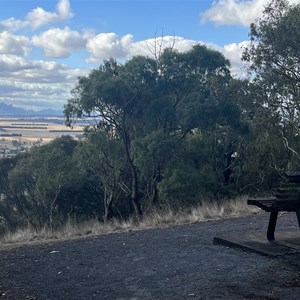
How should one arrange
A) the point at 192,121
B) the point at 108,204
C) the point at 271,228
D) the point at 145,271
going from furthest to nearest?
the point at 108,204
the point at 192,121
the point at 271,228
the point at 145,271

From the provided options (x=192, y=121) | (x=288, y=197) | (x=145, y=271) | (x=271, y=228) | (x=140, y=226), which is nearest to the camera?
(x=145, y=271)

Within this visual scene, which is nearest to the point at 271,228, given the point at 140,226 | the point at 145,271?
the point at 145,271

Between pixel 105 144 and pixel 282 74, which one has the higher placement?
pixel 282 74

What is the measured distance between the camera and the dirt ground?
5.46 metres

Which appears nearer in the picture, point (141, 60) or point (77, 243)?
point (77, 243)

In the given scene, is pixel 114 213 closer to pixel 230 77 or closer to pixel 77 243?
pixel 230 77

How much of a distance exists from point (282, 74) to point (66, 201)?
42.7 ft

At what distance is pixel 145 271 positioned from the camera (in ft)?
20.6

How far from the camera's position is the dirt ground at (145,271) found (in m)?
5.46

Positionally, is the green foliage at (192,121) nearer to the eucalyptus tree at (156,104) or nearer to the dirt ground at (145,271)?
the eucalyptus tree at (156,104)

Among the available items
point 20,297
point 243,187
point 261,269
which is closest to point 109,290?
point 20,297

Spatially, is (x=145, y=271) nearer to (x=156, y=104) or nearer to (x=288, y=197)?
(x=288, y=197)

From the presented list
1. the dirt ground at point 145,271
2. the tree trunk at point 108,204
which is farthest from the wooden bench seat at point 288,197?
the tree trunk at point 108,204

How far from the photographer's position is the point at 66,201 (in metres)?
29.3
